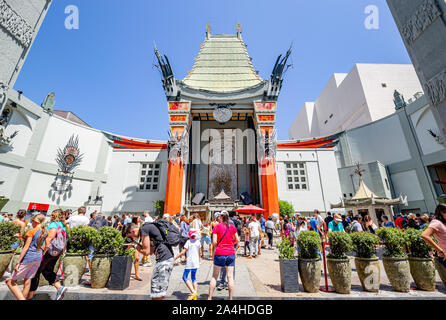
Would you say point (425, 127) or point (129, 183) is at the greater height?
point (425, 127)

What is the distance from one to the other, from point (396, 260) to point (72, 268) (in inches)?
310

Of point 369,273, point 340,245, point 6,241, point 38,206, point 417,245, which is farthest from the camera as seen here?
point 38,206

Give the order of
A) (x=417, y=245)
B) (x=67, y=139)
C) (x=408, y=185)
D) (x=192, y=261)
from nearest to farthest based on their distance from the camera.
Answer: (x=192, y=261)
(x=417, y=245)
(x=408, y=185)
(x=67, y=139)

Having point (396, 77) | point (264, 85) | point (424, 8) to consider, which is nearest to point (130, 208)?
point (264, 85)

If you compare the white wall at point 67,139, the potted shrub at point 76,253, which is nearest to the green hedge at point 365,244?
the potted shrub at point 76,253

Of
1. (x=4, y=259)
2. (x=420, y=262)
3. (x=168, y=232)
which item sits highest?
(x=168, y=232)

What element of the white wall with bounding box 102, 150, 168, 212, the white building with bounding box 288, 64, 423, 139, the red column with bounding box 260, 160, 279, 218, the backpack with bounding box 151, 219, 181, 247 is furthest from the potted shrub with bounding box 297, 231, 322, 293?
the white building with bounding box 288, 64, 423, 139

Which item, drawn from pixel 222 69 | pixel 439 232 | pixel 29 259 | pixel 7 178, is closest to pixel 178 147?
pixel 222 69

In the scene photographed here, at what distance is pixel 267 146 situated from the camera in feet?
A: 59.7

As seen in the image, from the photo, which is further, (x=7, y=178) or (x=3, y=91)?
(x=7, y=178)

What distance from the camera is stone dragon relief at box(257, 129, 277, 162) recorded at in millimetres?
17969

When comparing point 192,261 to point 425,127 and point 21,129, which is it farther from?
point 425,127
